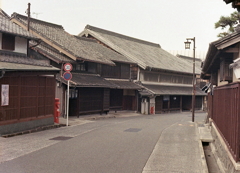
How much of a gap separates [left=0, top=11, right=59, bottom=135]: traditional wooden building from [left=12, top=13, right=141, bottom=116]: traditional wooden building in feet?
17.2

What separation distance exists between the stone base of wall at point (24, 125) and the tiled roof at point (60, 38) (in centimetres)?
839

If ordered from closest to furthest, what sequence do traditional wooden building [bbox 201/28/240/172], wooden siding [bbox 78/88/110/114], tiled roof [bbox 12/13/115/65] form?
traditional wooden building [bbox 201/28/240/172]
wooden siding [bbox 78/88/110/114]
tiled roof [bbox 12/13/115/65]

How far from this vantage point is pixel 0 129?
1279cm

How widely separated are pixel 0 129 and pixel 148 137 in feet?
21.9

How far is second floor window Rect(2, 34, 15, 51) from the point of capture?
16.1m

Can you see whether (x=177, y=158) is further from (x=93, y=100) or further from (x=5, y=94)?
(x=93, y=100)

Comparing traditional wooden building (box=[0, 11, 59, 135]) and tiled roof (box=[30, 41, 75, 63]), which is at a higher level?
tiled roof (box=[30, 41, 75, 63])

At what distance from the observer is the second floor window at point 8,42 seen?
1614 centimetres

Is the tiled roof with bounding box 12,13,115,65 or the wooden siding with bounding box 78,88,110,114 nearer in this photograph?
the wooden siding with bounding box 78,88,110,114

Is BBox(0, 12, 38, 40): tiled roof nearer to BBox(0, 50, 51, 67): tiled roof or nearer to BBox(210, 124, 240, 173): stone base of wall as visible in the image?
BBox(0, 50, 51, 67): tiled roof

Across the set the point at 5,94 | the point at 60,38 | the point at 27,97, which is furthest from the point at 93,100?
the point at 5,94

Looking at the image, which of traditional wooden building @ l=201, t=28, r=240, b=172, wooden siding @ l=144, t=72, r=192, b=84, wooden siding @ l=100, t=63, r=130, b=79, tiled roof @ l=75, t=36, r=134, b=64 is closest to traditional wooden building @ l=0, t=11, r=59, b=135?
traditional wooden building @ l=201, t=28, r=240, b=172

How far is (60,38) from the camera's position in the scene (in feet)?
90.8

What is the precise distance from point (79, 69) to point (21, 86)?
1196cm
